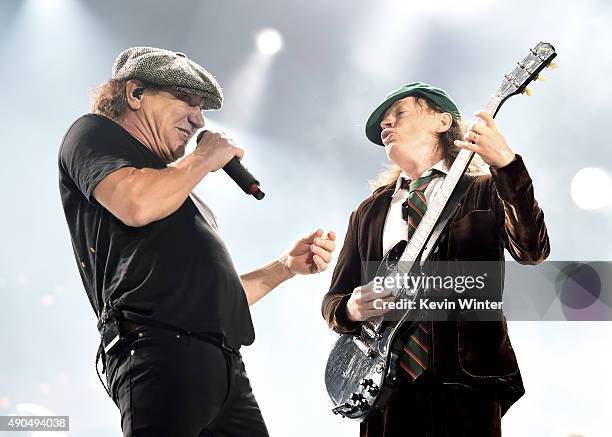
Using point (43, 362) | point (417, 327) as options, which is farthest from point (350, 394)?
point (43, 362)

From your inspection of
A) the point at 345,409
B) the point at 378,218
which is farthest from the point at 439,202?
the point at 345,409

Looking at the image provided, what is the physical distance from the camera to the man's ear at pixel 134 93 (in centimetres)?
203

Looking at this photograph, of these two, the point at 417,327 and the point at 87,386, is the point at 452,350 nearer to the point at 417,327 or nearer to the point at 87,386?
the point at 417,327

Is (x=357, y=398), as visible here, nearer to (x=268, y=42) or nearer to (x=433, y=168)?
(x=433, y=168)

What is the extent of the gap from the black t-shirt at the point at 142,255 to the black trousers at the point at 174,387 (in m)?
0.05

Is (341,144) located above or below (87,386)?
above

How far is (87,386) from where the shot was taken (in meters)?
3.90

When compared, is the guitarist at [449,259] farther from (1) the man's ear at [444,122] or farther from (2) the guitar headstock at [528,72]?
(2) the guitar headstock at [528,72]

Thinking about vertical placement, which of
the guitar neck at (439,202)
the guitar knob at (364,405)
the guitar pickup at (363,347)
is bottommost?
the guitar knob at (364,405)

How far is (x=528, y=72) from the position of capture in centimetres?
217

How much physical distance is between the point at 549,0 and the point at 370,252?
88.7 inches

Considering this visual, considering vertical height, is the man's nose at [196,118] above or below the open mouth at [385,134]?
below

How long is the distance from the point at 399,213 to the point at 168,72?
0.87 metres

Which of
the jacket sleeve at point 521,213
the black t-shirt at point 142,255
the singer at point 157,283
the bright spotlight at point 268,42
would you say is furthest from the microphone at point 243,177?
the bright spotlight at point 268,42
